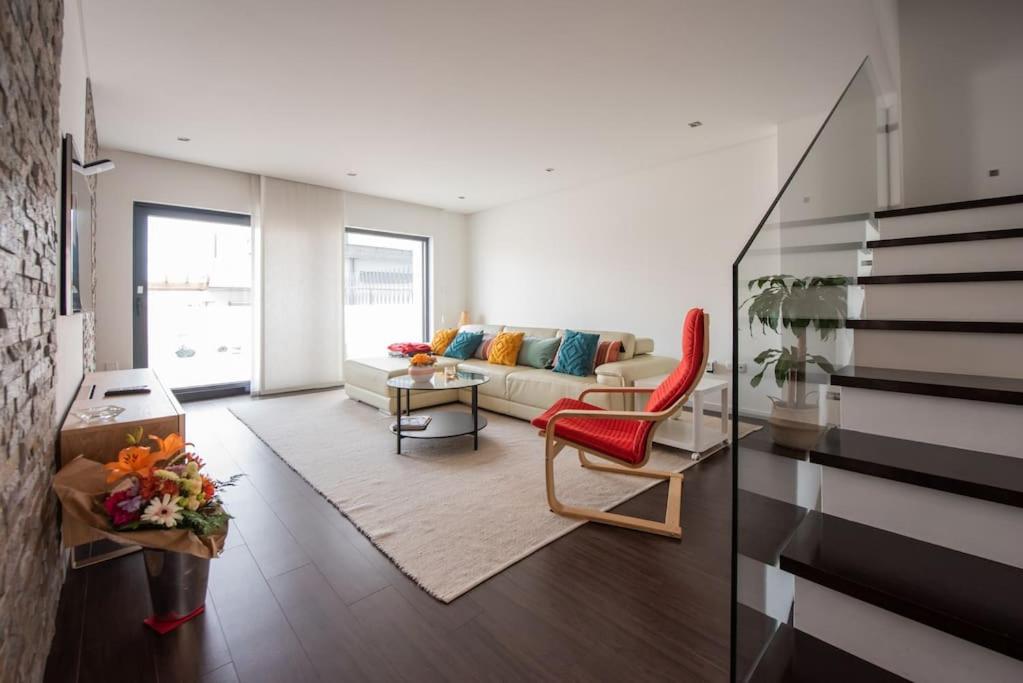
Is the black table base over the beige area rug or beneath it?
over

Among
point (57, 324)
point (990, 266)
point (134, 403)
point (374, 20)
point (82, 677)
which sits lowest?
point (82, 677)

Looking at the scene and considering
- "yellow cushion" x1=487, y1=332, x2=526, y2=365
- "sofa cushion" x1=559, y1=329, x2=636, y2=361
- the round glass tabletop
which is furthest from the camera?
"yellow cushion" x1=487, y1=332, x2=526, y2=365

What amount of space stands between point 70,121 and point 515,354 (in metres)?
3.65

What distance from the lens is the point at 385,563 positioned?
193 cm

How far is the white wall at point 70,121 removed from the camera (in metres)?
1.91

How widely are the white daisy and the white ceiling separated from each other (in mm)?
2451

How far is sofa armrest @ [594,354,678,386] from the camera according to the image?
370 centimetres

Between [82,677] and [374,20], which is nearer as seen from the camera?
[82,677]

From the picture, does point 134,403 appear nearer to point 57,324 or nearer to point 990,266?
point 57,324

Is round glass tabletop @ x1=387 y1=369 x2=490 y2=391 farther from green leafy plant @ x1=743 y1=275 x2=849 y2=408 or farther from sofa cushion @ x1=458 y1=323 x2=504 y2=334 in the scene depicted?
green leafy plant @ x1=743 y1=275 x2=849 y2=408

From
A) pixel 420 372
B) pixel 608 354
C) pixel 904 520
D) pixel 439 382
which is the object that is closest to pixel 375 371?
pixel 420 372

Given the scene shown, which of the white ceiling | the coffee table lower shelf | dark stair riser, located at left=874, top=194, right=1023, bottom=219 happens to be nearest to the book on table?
the coffee table lower shelf

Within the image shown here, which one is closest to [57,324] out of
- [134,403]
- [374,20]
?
[134,403]

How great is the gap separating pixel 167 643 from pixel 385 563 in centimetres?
75
